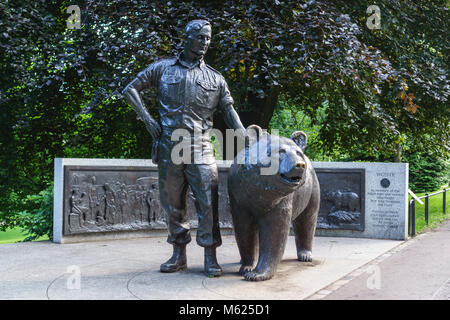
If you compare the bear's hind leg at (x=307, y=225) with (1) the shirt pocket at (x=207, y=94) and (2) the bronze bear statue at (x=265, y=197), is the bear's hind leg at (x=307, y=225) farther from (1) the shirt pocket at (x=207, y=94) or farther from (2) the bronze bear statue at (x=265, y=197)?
(1) the shirt pocket at (x=207, y=94)

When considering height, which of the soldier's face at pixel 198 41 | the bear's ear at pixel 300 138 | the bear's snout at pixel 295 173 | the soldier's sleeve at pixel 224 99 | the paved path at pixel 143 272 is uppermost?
the soldier's face at pixel 198 41

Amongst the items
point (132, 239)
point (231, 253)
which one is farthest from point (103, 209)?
point (231, 253)

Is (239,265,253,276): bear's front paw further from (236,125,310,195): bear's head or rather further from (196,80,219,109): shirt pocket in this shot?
(196,80,219,109): shirt pocket

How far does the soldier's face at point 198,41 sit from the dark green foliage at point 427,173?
2176 cm

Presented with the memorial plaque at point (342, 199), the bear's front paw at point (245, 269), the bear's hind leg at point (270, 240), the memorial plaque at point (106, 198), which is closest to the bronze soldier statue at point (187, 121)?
the bear's front paw at point (245, 269)

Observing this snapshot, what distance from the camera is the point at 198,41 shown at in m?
4.98

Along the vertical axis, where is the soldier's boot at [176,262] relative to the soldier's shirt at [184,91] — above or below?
below

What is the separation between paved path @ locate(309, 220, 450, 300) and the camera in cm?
443

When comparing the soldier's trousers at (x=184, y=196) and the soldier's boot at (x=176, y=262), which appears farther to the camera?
the soldier's boot at (x=176, y=262)

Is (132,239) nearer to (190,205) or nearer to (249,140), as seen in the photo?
(190,205)

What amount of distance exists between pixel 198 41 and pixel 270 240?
230 cm

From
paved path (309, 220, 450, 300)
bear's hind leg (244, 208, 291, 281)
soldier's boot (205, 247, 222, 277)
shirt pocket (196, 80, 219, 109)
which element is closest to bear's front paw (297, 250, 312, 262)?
paved path (309, 220, 450, 300)

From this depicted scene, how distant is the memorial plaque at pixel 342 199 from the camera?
8.72 m

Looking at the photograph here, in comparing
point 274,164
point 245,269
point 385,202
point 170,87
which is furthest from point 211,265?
point 385,202
